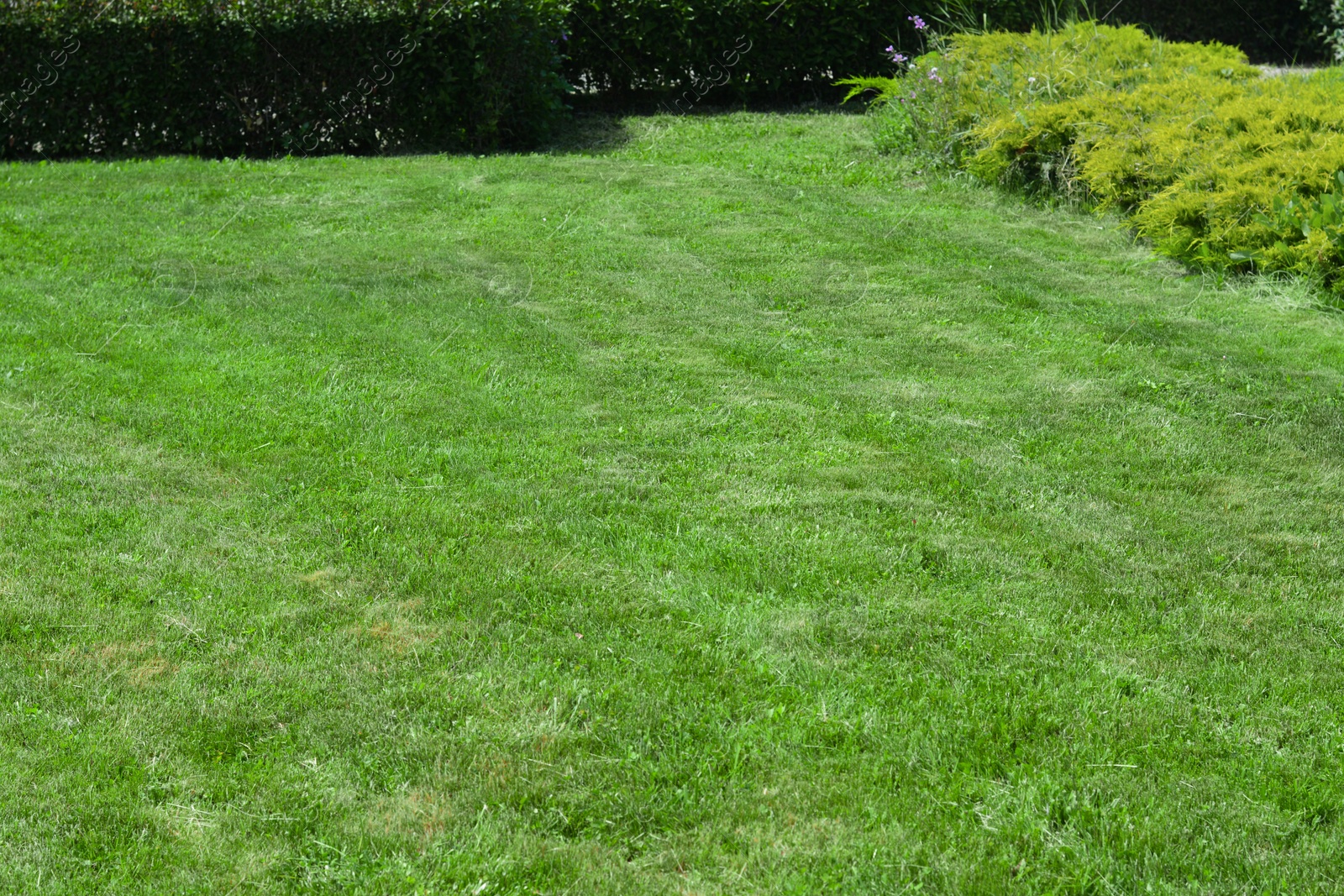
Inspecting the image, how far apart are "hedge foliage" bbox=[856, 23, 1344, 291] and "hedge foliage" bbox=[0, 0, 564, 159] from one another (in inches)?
143

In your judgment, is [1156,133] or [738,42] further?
[738,42]

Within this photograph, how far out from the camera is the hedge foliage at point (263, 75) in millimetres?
10852

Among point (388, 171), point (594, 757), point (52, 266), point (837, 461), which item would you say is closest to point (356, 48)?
point (388, 171)

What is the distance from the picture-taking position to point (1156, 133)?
8.48 metres

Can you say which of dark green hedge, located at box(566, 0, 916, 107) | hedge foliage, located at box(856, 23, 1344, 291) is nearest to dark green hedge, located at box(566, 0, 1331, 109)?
dark green hedge, located at box(566, 0, 916, 107)

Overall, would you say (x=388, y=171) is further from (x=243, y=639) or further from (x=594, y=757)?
(x=594, y=757)

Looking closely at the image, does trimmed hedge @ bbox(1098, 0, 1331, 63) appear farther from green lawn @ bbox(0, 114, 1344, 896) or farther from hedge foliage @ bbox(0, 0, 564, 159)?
green lawn @ bbox(0, 114, 1344, 896)

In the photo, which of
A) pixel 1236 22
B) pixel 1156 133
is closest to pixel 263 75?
pixel 1156 133

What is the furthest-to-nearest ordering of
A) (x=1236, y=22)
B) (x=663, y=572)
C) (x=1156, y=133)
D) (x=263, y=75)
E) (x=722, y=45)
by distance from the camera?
(x=1236, y=22) → (x=722, y=45) → (x=263, y=75) → (x=1156, y=133) → (x=663, y=572)

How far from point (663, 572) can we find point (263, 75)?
8.64m

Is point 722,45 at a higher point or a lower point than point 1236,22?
lower

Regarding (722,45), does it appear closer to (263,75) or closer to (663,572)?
Answer: (263,75)

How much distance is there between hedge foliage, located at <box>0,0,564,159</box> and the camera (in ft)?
35.6

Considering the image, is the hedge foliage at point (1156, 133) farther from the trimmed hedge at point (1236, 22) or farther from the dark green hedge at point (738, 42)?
the trimmed hedge at point (1236, 22)
